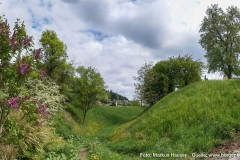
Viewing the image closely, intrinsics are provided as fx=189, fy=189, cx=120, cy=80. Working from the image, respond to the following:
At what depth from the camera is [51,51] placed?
23.8 meters

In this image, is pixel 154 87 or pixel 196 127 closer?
pixel 196 127

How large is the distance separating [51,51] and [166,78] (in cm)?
1935

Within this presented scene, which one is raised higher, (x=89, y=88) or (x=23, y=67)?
(x=89, y=88)

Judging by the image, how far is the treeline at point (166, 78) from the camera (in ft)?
99.7

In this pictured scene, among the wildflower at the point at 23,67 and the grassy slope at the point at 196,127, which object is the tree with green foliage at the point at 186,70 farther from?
the wildflower at the point at 23,67

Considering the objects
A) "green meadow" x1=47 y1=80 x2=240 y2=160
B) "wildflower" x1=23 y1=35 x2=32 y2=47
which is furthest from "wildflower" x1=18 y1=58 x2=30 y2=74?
"green meadow" x1=47 y1=80 x2=240 y2=160

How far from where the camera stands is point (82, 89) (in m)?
27.0

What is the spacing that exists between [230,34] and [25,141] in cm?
3115

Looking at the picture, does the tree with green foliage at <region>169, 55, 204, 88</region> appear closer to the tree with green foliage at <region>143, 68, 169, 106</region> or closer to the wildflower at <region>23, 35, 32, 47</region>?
the tree with green foliage at <region>143, 68, 169, 106</region>

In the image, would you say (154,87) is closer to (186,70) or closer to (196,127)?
(186,70)

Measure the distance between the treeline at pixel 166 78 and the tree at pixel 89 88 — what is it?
8.36m

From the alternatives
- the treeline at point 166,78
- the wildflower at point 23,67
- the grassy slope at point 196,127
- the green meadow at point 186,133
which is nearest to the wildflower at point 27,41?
the wildflower at point 23,67

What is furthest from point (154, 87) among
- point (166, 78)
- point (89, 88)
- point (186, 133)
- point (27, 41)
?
point (27, 41)

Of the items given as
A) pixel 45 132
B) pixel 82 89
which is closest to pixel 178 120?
pixel 45 132
